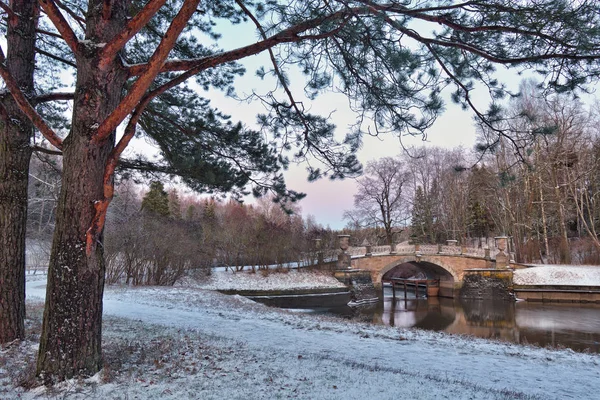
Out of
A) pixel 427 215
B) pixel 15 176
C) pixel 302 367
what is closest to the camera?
pixel 302 367

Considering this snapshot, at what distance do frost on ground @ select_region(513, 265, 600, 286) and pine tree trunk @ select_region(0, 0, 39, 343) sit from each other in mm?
24107

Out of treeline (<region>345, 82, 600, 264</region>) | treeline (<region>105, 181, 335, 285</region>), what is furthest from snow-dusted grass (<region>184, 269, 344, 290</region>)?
treeline (<region>345, 82, 600, 264</region>)

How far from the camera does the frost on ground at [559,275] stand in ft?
69.1

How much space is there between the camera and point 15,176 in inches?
183

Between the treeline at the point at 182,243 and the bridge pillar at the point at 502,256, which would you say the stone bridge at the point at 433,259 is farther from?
the treeline at the point at 182,243

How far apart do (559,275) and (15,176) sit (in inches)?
985

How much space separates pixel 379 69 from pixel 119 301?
10293mm

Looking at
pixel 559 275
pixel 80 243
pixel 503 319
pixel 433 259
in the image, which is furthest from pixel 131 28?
pixel 433 259

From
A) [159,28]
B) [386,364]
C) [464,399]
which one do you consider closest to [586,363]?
[386,364]

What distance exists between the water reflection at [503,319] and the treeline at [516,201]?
6072 millimetres

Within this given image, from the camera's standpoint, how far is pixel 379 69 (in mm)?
5078

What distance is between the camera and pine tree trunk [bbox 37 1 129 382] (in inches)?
130

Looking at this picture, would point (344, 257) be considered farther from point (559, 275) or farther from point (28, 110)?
point (28, 110)

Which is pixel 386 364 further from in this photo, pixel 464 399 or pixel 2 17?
pixel 2 17
